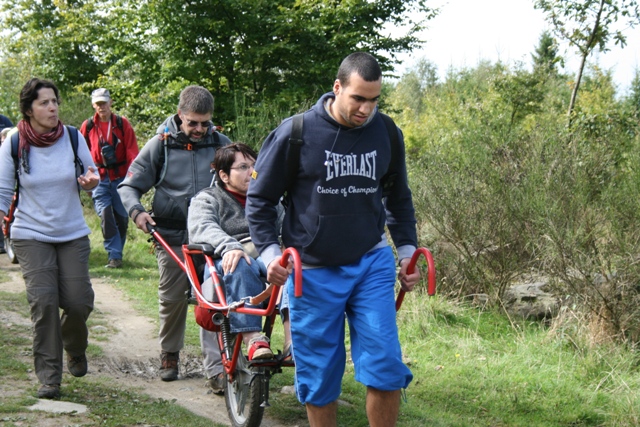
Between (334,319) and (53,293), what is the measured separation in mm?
2414

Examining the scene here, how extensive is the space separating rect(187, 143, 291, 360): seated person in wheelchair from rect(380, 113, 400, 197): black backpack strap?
42.9 inches

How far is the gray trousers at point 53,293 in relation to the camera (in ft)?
18.0

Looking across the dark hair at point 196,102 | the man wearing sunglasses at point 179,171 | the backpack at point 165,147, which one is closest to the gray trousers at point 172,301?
the man wearing sunglasses at point 179,171

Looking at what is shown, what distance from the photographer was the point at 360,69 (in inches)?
151

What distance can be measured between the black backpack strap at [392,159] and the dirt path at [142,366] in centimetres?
192

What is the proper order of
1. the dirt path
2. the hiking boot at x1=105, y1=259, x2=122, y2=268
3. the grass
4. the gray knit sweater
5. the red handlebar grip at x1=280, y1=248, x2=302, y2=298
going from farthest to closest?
the hiking boot at x1=105, y1=259, x2=122, y2=268 → the dirt path → the grass → the gray knit sweater → the red handlebar grip at x1=280, y1=248, x2=302, y2=298

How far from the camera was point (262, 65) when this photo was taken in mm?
17031

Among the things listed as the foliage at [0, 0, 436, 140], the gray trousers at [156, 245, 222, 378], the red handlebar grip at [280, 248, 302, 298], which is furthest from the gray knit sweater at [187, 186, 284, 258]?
the foliage at [0, 0, 436, 140]

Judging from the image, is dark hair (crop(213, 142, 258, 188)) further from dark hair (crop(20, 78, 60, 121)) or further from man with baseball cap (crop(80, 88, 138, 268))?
man with baseball cap (crop(80, 88, 138, 268))

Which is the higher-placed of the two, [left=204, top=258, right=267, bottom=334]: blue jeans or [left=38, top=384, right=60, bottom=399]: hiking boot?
[left=204, top=258, right=267, bottom=334]: blue jeans

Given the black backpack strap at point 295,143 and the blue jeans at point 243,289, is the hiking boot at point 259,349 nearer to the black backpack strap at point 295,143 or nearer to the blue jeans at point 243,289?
the blue jeans at point 243,289

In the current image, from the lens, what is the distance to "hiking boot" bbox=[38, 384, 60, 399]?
5449 millimetres

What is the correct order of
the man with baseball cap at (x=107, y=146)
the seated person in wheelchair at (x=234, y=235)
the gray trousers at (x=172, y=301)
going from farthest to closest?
the man with baseball cap at (x=107, y=146) < the gray trousers at (x=172, y=301) < the seated person in wheelchair at (x=234, y=235)

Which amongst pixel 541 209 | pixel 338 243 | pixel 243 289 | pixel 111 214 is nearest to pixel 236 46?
pixel 111 214
